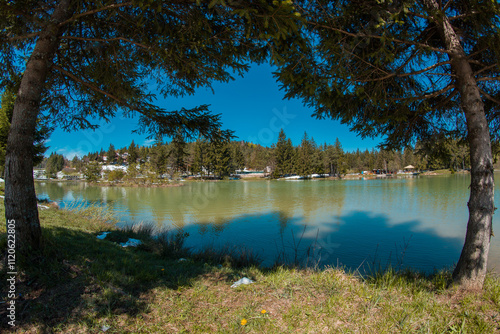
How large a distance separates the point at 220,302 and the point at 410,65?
5.88 m

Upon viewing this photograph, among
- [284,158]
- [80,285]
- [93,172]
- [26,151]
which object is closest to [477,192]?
[80,285]

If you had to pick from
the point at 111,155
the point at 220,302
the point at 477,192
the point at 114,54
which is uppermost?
the point at 111,155

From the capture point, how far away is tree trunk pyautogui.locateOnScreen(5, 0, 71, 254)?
348cm

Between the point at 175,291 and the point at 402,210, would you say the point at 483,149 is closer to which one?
the point at 175,291

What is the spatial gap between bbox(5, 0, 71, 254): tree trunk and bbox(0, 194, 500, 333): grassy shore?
373 mm

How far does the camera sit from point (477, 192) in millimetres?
3672

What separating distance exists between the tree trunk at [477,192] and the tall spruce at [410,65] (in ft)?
0.04

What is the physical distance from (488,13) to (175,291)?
6.29 meters

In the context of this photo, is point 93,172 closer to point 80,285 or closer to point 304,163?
point 304,163

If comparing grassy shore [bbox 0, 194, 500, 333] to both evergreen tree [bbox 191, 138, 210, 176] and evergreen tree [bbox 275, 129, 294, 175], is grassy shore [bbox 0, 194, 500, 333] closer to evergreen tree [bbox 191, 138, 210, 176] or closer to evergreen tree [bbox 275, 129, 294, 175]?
evergreen tree [bbox 191, 138, 210, 176]

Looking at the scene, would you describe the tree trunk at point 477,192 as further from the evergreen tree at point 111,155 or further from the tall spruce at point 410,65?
the evergreen tree at point 111,155

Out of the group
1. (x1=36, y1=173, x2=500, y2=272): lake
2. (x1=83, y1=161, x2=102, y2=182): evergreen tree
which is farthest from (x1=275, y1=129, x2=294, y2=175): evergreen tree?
(x1=36, y1=173, x2=500, y2=272): lake

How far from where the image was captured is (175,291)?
10.9 ft

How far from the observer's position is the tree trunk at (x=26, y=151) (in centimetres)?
348
